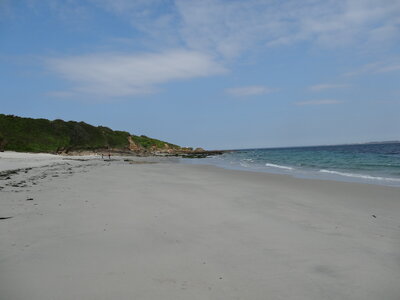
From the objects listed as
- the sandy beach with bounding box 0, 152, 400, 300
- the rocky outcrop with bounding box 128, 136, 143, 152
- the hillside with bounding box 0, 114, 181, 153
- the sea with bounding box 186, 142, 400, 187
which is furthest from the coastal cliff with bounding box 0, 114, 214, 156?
the sandy beach with bounding box 0, 152, 400, 300

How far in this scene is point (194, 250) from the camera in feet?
16.1

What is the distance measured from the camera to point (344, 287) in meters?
3.70

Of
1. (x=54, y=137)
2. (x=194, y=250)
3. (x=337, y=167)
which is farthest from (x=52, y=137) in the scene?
(x=194, y=250)

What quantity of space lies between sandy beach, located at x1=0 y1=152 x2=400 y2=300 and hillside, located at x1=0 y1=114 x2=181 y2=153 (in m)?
53.6

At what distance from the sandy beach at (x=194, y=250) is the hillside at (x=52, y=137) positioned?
5360cm

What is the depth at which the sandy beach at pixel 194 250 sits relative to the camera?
11.8 ft

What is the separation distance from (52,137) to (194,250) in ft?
218

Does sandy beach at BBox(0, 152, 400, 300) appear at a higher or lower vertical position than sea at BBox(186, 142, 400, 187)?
lower

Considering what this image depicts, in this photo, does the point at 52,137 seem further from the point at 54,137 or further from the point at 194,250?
the point at 194,250

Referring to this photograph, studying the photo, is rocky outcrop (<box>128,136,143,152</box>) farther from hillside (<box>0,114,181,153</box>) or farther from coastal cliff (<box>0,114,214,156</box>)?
hillside (<box>0,114,181,153</box>)

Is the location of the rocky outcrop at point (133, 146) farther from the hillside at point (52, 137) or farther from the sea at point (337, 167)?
the sea at point (337, 167)

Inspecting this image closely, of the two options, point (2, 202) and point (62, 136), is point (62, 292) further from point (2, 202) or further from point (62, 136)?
point (62, 136)

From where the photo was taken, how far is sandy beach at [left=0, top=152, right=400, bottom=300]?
3584 mm

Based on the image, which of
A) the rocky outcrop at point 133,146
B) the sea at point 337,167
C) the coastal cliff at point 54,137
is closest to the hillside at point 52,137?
the coastal cliff at point 54,137
